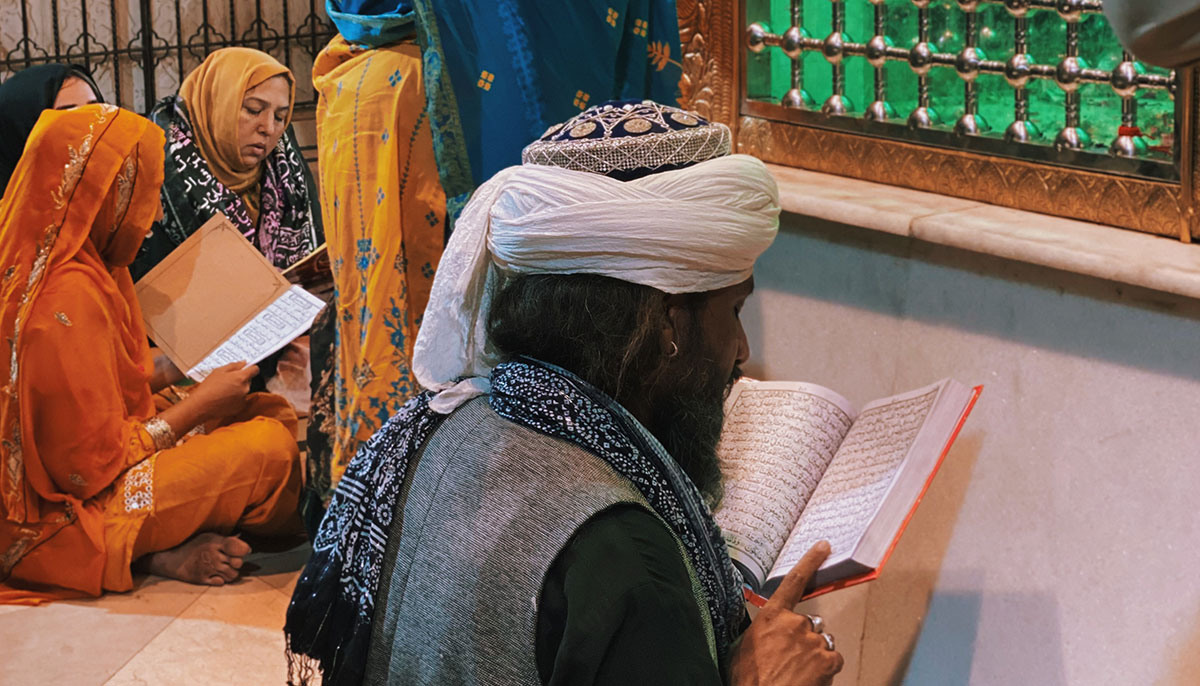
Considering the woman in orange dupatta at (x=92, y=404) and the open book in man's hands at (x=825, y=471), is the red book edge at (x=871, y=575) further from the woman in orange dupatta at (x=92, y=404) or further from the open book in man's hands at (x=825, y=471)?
the woman in orange dupatta at (x=92, y=404)

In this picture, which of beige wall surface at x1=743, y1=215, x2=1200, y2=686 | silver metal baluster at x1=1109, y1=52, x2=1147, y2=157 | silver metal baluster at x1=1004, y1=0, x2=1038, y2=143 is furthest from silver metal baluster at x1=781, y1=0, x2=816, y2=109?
silver metal baluster at x1=1109, y1=52, x2=1147, y2=157

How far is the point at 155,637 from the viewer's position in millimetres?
2854

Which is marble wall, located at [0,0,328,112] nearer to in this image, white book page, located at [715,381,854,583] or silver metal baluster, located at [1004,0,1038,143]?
silver metal baluster, located at [1004,0,1038,143]

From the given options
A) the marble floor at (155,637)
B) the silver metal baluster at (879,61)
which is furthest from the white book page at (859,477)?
the marble floor at (155,637)

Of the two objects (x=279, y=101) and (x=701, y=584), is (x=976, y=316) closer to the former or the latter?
(x=701, y=584)

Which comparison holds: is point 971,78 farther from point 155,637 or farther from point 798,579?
point 155,637

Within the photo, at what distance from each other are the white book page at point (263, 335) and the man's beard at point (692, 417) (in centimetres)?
209

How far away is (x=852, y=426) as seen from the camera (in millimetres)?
1722

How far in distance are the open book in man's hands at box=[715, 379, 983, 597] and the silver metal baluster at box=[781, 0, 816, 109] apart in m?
0.78

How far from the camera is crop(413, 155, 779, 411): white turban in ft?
4.40

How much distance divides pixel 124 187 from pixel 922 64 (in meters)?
1.90

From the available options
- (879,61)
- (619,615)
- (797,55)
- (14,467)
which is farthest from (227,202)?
(619,615)

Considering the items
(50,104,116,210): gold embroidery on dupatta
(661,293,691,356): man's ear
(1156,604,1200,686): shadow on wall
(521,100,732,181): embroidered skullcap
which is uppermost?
(521,100,732,181): embroidered skullcap

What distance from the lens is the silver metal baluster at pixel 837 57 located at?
2.30 metres
